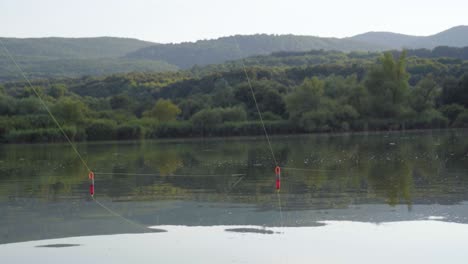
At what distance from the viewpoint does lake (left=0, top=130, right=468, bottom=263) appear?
1162 cm

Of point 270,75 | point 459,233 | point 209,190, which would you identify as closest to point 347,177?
point 209,190

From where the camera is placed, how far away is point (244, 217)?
582 inches

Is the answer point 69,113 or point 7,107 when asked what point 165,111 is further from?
point 7,107

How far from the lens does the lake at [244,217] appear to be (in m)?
11.6

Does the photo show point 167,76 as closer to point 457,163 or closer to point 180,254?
point 457,163

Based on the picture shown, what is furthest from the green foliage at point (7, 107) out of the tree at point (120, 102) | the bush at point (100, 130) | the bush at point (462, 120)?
the bush at point (462, 120)

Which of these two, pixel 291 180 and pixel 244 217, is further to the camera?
pixel 291 180

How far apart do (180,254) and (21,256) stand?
2.72 metres

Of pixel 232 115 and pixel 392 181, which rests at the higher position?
pixel 232 115

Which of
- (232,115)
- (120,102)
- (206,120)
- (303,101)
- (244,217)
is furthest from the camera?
(120,102)

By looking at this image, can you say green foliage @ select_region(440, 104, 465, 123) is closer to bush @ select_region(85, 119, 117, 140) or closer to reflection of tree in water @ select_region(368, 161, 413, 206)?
bush @ select_region(85, 119, 117, 140)

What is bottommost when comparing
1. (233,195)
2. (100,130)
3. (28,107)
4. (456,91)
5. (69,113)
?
(100,130)

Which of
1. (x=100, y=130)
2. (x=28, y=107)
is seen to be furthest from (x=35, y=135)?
(x=28, y=107)

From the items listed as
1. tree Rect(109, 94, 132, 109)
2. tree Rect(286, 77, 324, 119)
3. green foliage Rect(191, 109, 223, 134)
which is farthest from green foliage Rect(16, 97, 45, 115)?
tree Rect(286, 77, 324, 119)
